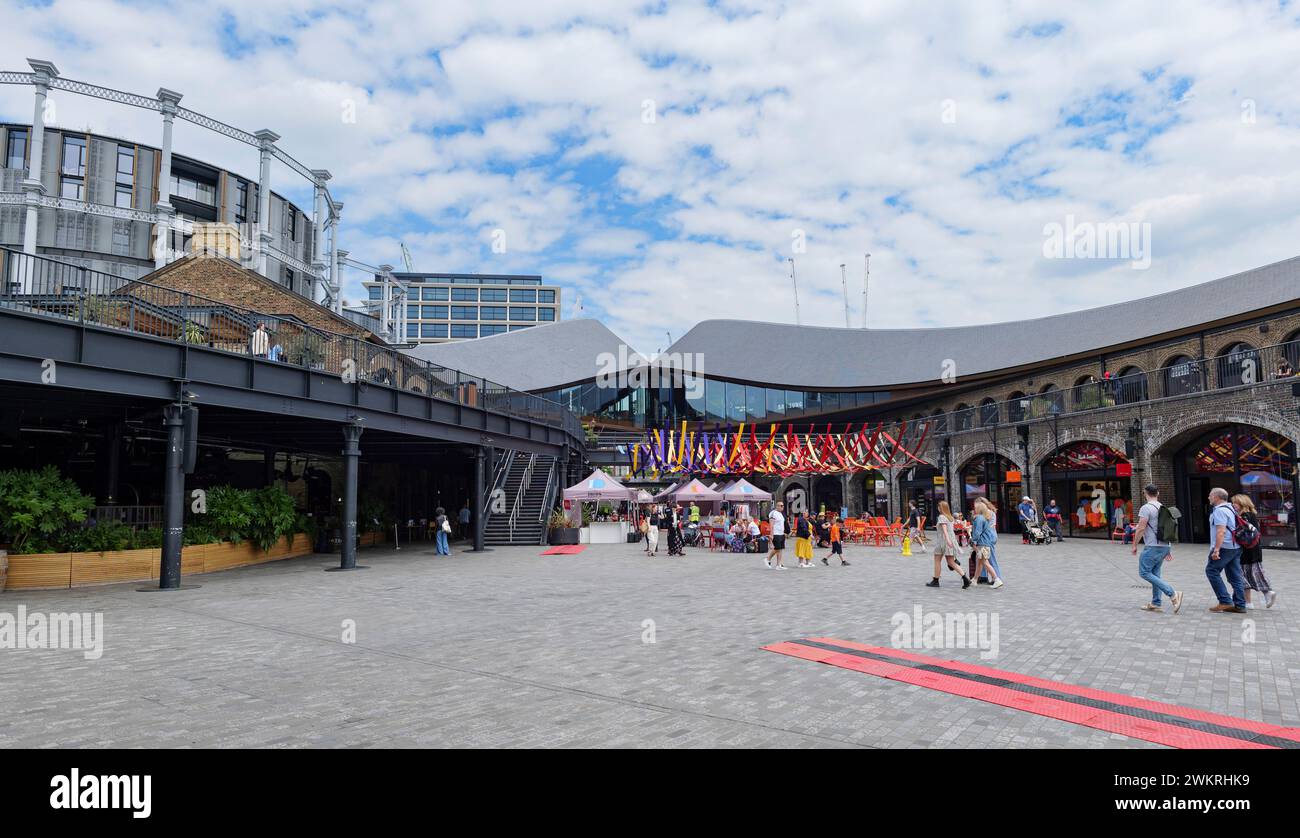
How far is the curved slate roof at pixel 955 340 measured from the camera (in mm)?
30266

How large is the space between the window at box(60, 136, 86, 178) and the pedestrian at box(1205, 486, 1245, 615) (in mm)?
66604

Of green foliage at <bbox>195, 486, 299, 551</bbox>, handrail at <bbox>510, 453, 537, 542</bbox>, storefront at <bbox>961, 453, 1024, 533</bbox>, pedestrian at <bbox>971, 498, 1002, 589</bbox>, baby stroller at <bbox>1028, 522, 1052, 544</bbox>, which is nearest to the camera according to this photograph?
pedestrian at <bbox>971, 498, 1002, 589</bbox>

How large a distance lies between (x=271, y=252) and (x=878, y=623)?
2476 inches

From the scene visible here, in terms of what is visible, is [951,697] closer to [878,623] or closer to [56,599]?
[878,623]

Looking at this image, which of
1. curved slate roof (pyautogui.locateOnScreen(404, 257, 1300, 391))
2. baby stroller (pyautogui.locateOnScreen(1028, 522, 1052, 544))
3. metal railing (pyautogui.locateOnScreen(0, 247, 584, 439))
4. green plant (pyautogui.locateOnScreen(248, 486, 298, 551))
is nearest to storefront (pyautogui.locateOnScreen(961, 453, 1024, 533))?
curved slate roof (pyautogui.locateOnScreen(404, 257, 1300, 391))

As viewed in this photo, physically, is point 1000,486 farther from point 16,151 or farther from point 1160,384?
point 16,151

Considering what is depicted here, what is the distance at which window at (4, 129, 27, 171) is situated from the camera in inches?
2068

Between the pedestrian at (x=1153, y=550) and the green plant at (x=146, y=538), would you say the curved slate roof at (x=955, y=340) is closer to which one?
the pedestrian at (x=1153, y=550)

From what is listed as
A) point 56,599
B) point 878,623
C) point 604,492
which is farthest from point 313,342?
point 878,623

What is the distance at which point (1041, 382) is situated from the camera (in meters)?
35.4

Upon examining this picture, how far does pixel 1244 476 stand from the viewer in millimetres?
22359

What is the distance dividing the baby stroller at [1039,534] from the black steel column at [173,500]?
24.1 metres

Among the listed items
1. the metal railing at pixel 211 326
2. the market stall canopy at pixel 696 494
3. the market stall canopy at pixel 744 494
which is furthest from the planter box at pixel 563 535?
the market stall canopy at pixel 744 494

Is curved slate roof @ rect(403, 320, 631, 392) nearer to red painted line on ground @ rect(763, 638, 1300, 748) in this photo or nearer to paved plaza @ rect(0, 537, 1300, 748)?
paved plaza @ rect(0, 537, 1300, 748)
